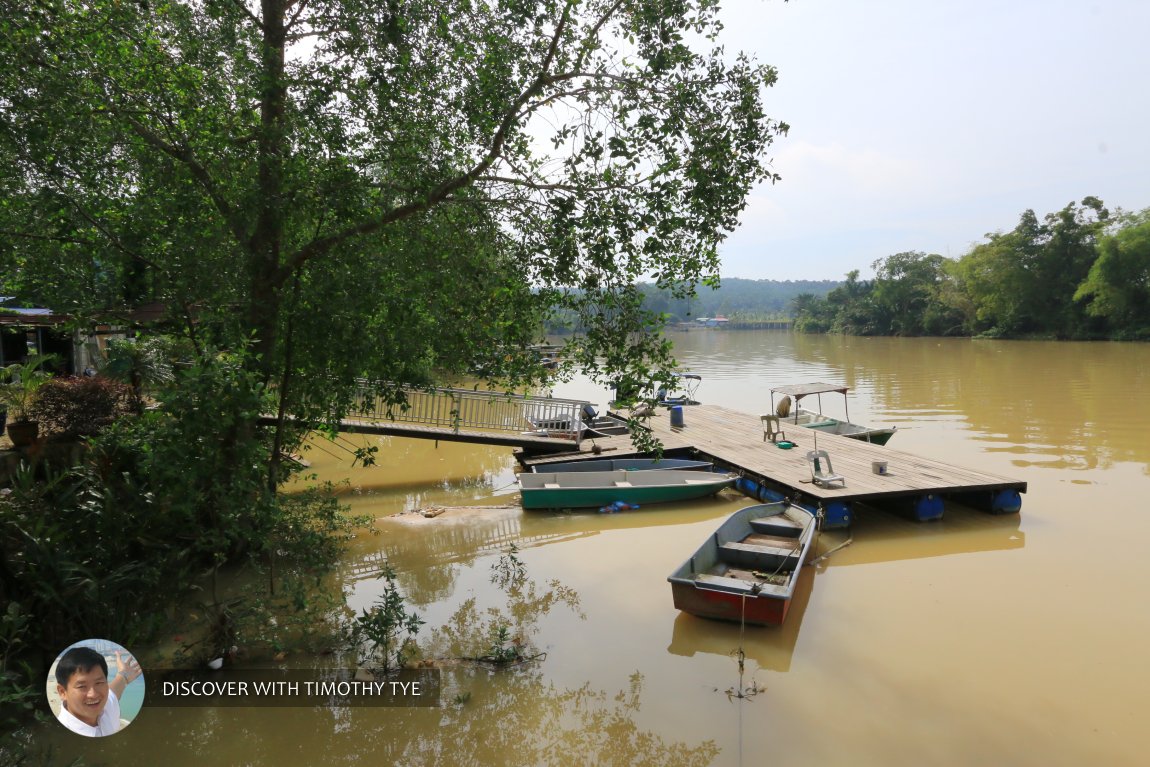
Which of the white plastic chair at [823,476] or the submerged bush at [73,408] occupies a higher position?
the submerged bush at [73,408]

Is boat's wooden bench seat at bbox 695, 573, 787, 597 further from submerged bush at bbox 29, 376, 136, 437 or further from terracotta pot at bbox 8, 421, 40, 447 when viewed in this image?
terracotta pot at bbox 8, 421, 40, 447

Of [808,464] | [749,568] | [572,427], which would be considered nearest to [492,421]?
[572,427]

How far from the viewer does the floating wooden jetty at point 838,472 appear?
1082cm

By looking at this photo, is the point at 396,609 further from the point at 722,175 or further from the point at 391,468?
the point at 391,468

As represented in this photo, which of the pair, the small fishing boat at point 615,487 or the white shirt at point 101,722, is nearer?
the white shirt at point 101,722

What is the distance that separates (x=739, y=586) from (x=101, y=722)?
568 centimetres

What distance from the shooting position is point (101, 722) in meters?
5.50

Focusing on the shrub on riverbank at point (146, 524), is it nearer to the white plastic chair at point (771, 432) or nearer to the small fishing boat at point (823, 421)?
the white plastic chair at point (771, 432)

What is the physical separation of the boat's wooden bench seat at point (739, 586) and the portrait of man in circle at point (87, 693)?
5.17m

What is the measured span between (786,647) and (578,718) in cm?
237

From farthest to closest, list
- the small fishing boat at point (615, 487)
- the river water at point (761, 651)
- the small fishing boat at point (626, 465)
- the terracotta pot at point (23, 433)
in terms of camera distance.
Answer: the small fishing boat at point (626, 465) → the small fishing boat at point (615, 487) → the terracotta pot at point (23, 433) → the river water at point (761, 651)

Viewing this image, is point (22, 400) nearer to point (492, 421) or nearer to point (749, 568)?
point (492, 421)

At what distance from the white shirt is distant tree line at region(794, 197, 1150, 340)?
201 feet

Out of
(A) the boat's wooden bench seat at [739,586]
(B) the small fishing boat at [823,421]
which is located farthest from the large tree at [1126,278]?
(A) the boat's wooden bench seat at [739,586]
